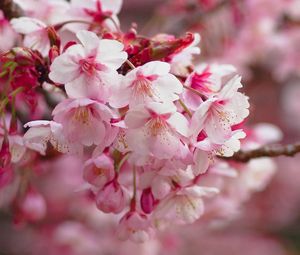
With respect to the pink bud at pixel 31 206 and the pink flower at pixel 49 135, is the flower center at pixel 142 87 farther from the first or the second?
the pink bud at pixel 31 206

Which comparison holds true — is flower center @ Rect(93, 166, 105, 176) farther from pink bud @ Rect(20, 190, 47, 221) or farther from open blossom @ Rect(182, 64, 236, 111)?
pink bud @ Rect(20, 190, 47, 221)

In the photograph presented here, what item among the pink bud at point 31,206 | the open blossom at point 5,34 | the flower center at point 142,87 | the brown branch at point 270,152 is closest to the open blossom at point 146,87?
the flower center at point 142,87

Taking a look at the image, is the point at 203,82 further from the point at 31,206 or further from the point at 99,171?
the point at 31,206

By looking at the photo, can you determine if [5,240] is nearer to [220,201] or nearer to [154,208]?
[220,201]

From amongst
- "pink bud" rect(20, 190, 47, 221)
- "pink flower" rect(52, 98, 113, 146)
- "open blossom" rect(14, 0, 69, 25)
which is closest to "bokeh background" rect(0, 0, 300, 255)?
"pink bud" rect(20, 190, 47, 221)

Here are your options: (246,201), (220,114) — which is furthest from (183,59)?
(246,201)

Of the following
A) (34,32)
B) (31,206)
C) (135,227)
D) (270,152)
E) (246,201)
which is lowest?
(246,201)

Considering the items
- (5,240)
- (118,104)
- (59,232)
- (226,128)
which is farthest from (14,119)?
(5,240)
